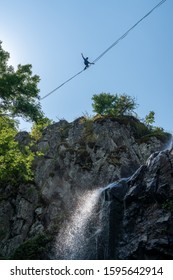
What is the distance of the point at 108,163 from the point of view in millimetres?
22969

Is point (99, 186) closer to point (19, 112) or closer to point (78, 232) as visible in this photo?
point (78, 232)

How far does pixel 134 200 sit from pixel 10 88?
1196 cm

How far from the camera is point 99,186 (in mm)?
22141

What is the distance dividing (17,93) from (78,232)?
1087 cm

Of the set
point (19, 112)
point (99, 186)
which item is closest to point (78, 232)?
point (99, 186)

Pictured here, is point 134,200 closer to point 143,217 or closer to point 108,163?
point 143,217

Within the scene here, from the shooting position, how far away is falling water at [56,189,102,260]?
17.8m

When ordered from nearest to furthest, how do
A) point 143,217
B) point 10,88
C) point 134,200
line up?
point 143,217
point 134,200
point 10,88

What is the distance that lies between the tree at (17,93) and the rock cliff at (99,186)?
13.6 feet

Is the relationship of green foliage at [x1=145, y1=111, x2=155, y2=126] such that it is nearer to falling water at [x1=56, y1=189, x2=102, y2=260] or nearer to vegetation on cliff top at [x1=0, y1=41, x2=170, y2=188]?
vegetation on cliff top at [x1=0, y1=41, x2=170, y2=188]

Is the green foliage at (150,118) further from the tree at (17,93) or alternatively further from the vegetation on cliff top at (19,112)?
the tree at (17,93)

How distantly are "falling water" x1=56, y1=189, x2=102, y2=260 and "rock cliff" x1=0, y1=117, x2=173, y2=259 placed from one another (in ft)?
1.71
